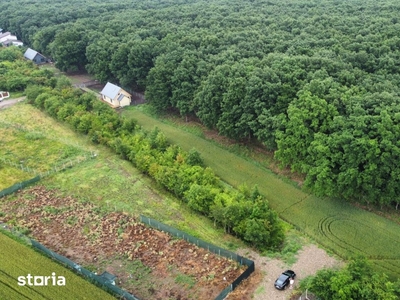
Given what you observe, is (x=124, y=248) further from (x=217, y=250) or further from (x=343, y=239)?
(x=343, y=239)

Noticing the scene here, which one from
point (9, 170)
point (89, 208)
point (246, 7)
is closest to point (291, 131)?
point (89, 208)

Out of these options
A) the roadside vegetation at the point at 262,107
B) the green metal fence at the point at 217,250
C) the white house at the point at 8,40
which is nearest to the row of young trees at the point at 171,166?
the roadside vegetation at the point at 262,107

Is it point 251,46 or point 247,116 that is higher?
point 251,46

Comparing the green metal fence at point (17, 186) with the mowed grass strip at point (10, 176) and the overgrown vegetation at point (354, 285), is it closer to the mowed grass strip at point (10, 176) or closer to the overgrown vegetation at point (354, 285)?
the mowed grass strip at point (10, 176)

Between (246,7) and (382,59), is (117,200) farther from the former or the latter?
(246,7)

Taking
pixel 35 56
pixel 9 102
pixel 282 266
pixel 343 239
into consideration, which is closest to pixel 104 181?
pixel 282 266
